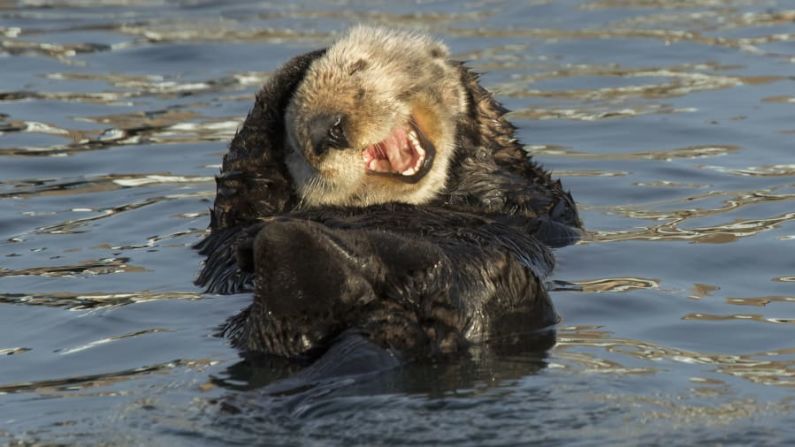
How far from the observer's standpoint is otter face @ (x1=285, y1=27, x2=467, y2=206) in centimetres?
427

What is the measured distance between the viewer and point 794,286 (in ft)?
15.4

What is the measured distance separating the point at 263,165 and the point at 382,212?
628 millimetres

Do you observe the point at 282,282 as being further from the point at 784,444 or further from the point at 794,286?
the point at 794,286

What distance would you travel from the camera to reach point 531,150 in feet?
23.6

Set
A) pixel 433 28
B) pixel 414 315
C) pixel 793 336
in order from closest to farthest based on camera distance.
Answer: pixel 414 315 → pixel 793 336 → pixel 433 28

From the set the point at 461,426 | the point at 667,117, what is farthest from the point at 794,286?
the point at 667,117

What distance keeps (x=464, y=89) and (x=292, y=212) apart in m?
0.78

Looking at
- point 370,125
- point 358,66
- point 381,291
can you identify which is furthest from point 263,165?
point 381,291

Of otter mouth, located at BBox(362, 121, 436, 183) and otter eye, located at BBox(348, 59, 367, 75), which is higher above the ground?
otter eye, located at BBox(348, 59, 367, 75)

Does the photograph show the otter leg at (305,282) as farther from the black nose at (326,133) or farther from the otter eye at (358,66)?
the otter eye at (358,66)

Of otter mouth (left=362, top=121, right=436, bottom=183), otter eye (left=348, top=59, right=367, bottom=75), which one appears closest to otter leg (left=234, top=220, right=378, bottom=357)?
otter mouth (left=362, top=121, right=436, bottom=183)

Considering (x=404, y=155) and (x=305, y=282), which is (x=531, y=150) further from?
(x=305, y=282)

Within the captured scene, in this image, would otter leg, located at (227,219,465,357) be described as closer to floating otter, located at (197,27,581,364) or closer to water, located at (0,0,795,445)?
floating otter, located at (197,27,581,364)

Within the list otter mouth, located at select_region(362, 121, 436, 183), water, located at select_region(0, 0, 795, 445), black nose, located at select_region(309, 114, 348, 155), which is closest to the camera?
water, located at select_region(0, 0, 795, 445)
